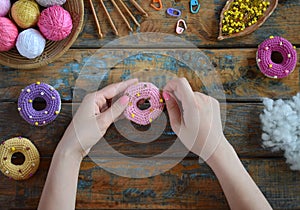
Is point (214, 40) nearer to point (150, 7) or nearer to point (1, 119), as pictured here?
point (150, 7)

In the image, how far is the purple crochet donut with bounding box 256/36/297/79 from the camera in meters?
1.26

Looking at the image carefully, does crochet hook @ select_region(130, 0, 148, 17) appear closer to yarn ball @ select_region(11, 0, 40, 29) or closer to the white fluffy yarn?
A: yarn ball @ select_region(11, 0, 40, 29)

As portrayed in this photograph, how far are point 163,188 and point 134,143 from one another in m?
0.15

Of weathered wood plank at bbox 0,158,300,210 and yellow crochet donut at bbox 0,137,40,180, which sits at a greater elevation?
yellow crochet donut at bbox 0,137,40,180

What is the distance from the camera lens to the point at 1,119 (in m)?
1.29

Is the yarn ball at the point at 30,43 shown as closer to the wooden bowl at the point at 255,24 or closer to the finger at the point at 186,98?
the finger at the point at 186,98

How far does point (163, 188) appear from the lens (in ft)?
4.16

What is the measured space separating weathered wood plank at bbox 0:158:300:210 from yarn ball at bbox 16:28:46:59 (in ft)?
1.02

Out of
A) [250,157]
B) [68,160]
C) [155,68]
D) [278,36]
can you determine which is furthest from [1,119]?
[278,36]

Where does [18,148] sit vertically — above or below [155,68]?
below

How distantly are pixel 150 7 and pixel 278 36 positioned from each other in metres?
0.39

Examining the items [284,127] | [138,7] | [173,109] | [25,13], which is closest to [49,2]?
[25,13]

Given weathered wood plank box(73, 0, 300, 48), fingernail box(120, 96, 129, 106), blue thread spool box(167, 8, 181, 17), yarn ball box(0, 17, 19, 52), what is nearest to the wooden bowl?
Answer: weathered wood plank box(73, 0, 300, 48)

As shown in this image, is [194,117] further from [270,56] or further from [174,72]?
[270,56]
